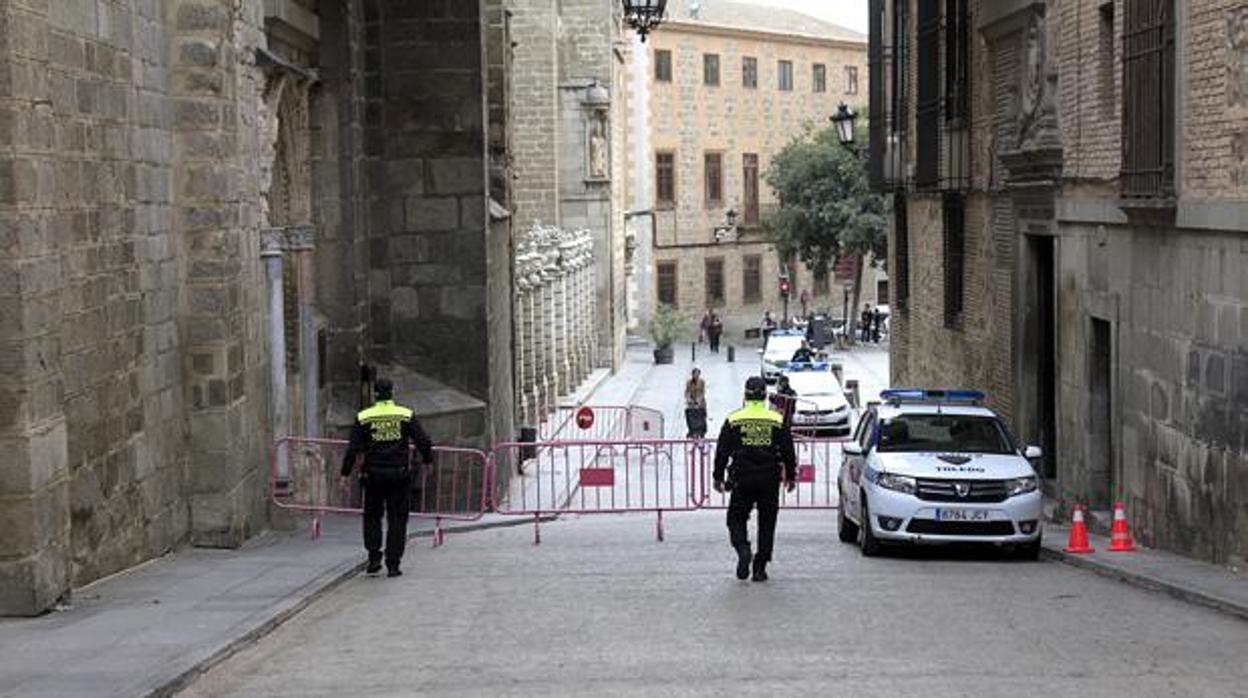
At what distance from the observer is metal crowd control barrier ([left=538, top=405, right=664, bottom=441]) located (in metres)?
33.1

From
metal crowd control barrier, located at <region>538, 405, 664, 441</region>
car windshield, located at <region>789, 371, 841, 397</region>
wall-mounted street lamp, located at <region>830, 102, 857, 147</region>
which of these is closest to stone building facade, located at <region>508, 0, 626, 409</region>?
metal crowd control barrier, located at <region>538, 405, 664, 441</region>

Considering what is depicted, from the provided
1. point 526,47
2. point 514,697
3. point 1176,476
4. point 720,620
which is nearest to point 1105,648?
point 720,620

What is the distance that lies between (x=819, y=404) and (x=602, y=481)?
785 inches

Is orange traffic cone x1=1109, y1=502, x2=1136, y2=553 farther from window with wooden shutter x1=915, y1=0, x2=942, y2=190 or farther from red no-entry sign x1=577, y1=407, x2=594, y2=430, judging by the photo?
red no-entry sign x1=577, y1=407, x2=594, y2=430

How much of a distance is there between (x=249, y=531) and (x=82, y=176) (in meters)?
4.16

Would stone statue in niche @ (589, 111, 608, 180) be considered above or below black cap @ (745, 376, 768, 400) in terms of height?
above

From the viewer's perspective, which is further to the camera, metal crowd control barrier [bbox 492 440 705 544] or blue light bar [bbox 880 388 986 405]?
metal crowd control barrier [bbox 492 440 705 544]

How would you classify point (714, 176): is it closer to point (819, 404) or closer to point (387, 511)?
point (819, 404)

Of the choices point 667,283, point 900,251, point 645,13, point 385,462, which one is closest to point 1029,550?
point 385,462

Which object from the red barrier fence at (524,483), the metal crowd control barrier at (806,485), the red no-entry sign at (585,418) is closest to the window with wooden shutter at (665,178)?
the metal crowd control barrier at (806,485)

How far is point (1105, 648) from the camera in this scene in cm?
1040

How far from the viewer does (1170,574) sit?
13797mm

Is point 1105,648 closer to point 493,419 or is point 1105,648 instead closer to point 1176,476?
point 1176,476

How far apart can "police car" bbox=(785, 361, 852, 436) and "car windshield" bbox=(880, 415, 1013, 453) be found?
836 inches
